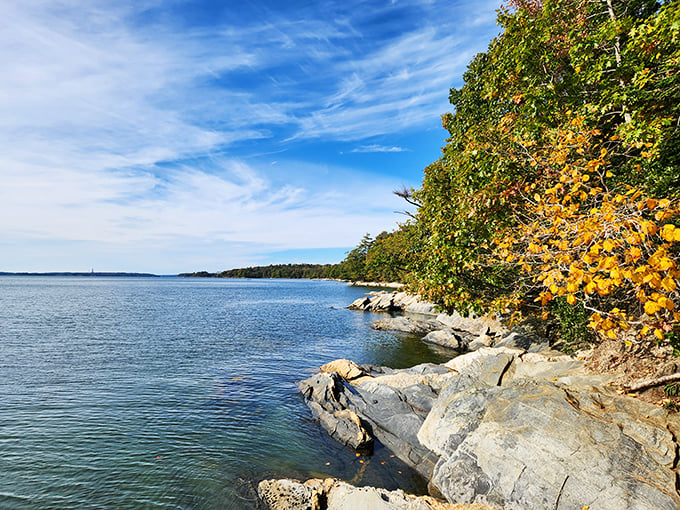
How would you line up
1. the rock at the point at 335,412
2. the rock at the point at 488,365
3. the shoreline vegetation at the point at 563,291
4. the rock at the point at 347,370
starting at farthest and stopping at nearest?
1. the rock at the point at 347,370
2. the rock at the point at 488,365
3. the rock at the point at 335,412
4. the shoreline vegetation at the point at 563,291

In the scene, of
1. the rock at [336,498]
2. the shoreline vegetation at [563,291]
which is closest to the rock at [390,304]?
the shoreline vegetation at [563,291]

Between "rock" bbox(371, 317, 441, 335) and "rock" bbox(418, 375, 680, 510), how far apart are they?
27.8 metres

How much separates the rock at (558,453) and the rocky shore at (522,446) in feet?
0.07

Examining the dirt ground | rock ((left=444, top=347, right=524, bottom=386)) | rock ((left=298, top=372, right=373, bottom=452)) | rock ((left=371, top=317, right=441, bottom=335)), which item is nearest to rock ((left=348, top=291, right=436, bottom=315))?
rock ((left=371, top=317, right=441, bottom=335))

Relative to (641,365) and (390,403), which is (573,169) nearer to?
(641,365)

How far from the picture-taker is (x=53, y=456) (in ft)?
39.8

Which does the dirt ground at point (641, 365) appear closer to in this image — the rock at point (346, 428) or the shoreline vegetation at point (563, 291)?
the shoreline vegetation at point (563, 291)

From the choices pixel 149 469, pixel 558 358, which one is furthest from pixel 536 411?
pixel 149 469

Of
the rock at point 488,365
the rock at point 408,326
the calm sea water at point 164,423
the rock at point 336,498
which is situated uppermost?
the rock at point 488,365

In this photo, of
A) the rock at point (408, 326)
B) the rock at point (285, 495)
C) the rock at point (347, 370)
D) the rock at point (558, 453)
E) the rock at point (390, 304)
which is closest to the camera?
the rock at point (558, 453)

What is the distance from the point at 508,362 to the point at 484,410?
602cm

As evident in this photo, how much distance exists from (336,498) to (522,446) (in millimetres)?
5157

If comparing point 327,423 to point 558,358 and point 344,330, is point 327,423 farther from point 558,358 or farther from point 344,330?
point 344,330

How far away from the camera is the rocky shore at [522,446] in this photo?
7629 mm
